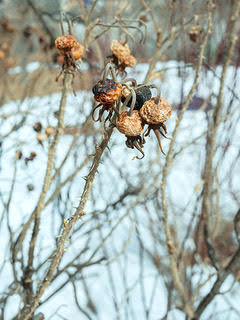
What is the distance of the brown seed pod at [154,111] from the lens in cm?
49

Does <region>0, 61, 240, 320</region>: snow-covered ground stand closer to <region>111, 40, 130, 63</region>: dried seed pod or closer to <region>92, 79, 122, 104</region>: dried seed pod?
<region>111, 40, 130, 63</region>: dried seed pod

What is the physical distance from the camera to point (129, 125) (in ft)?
1.60

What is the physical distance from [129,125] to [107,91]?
6cm

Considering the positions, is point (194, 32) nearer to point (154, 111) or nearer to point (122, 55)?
point (122, 55)

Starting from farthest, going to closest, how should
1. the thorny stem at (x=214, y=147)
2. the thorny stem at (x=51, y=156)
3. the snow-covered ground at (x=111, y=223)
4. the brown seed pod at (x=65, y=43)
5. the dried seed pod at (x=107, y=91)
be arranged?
the snow-covered ground at (x=111, y=223) → the thorny stem at (x=214, y=147) → the thorny stem at (x=51, y=156) → the brown seed pod at (x=65, y=43) → the dried seed pod at (x=107, y=91)

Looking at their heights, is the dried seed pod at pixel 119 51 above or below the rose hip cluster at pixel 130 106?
above

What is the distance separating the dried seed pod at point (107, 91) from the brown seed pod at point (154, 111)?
0.05 m

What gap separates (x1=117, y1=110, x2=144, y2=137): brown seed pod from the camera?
48 centimetres

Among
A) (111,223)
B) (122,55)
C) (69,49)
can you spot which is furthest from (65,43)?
(111,223)

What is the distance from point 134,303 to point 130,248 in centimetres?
42

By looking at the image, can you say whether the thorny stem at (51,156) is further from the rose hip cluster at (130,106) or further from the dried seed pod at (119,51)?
the rose hip cluster at (130,106)

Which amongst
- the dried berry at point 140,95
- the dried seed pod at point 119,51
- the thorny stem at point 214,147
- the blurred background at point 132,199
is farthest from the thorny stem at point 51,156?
the thorny stem at point 214,147

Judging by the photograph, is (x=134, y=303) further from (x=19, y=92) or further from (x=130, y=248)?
(x=19, y=92)

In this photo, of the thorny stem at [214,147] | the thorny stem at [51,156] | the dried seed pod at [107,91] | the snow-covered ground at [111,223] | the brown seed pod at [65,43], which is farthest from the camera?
the snow-covered ground at [111,223]
